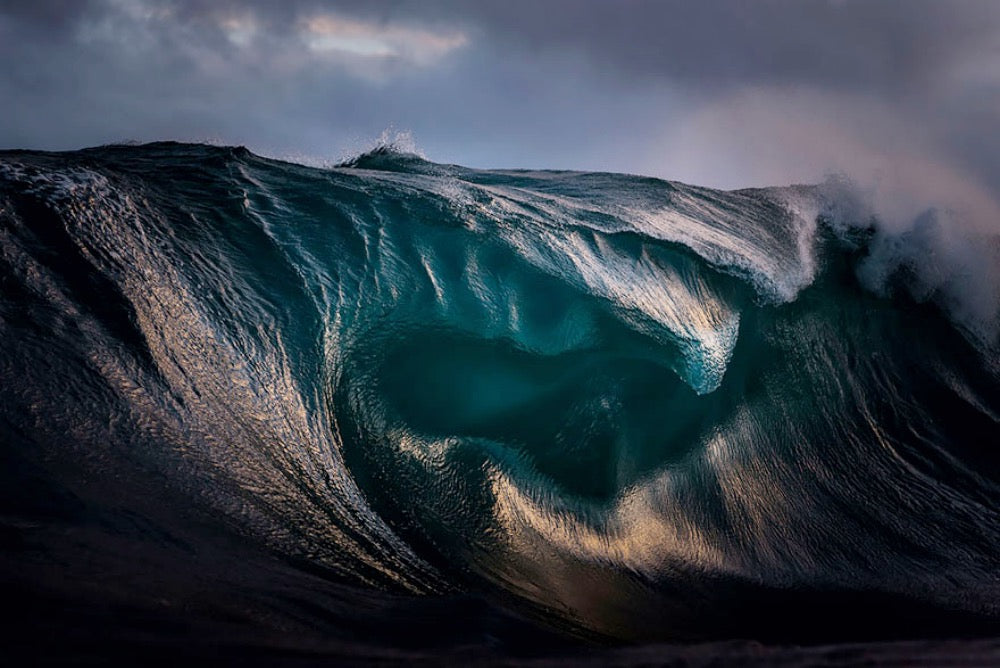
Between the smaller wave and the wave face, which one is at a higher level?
the smaller wave

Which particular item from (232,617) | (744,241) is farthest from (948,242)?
(232,617)

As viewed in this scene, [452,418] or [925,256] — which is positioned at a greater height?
[925,256]

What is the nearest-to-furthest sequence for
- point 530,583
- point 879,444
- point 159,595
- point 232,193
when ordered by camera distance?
point 159,595 < point 530,583 < point 232,193 < point 879,444

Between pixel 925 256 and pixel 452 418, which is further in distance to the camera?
pixel 925 256

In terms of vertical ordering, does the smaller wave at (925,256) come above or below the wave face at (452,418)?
above

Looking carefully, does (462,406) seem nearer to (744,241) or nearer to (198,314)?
(198,314)

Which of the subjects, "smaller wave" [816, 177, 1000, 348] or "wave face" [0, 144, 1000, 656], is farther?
"smaller wave" [816, 177, 1000, 348]

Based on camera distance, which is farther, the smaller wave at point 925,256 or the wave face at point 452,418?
the smaller wave at point 925,256

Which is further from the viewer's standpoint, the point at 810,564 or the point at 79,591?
the point at 810,564
